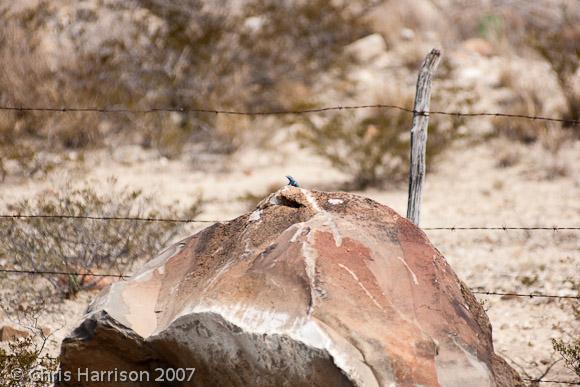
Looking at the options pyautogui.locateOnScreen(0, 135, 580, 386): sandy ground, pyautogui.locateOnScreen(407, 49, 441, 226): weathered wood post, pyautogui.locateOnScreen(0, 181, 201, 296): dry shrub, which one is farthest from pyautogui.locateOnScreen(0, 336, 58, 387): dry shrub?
pyautogui.locateOnScreen(407, 49, 441, 226): weathered wood post

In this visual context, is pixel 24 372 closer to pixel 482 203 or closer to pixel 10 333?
pixel 10 333

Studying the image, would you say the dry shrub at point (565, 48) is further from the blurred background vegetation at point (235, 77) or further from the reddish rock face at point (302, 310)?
the reddish rock face at point (302, 310)

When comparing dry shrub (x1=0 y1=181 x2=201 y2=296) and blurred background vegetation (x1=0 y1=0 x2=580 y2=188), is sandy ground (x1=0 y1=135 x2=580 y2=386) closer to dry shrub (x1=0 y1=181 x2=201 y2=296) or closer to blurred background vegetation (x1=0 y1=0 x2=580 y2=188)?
dry shrub (x1=0 y1=181 x2=201 y2=296)

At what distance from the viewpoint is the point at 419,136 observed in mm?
4723

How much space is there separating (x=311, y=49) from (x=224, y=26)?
64.7 inches

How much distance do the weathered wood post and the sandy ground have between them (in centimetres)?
78

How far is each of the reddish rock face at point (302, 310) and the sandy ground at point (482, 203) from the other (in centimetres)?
140

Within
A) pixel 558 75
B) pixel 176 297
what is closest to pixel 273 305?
pixel 176 297

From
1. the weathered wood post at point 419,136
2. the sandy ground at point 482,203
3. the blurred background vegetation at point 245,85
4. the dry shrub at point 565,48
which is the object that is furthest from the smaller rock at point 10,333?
the dry shrub at point 565,48

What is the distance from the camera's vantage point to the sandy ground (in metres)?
5.36

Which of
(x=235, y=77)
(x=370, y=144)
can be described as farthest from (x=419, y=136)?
(x=235, y=77)

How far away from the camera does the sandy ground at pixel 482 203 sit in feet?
17.6

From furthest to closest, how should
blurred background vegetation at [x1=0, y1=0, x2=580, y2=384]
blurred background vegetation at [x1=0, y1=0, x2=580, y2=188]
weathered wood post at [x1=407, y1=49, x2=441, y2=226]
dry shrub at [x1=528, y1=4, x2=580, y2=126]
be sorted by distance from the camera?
dry shrub at [x1=528, y1=4, x2=580, y2=126] → blurred background vegetation at [x1=0, y1=0, x2=580, y2=188] → blurred background vegetation at [x1=0, y1=0, x2=580, y2=384] → weathered wood post at [x1=407, y1=49, x2=441, y2=226]

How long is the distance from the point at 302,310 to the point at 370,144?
243 inches
